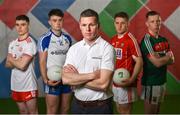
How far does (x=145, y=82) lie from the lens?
3.75 m

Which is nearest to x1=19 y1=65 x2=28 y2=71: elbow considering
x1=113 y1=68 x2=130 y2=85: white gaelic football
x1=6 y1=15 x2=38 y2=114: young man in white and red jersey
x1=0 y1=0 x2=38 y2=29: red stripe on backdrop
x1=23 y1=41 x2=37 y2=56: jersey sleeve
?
x1=6 y1=15 x2=38 y2=114: young man in white and red jersey

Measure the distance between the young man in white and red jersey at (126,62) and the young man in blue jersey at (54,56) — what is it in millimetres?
528

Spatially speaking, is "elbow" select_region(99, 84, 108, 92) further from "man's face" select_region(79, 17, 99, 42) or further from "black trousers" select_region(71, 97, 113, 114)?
"man's face" select_region(79, 17, 99, 42)

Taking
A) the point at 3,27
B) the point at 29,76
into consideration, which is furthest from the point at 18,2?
the point at 29,76

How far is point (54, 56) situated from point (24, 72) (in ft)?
1.10

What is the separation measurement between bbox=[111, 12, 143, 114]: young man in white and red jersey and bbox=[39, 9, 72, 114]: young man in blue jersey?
528mm

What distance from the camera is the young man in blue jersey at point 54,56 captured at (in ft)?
12.2

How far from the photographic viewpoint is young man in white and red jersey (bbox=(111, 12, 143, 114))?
143 inches

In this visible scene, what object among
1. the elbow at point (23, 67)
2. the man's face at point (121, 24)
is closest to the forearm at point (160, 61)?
the man's face at point (121, 24)

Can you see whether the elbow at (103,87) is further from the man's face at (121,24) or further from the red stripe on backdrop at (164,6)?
the red stripe on backdrop at (164,6)

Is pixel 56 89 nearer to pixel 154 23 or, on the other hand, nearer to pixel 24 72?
pixel 24 72

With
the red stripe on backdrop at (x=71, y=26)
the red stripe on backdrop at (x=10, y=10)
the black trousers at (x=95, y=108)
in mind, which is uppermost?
the red stripe on backdrop at (x=10, y=10)

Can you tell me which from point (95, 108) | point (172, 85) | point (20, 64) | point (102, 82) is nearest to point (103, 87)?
point (102, 82)

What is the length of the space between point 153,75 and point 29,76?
48.5 inches
